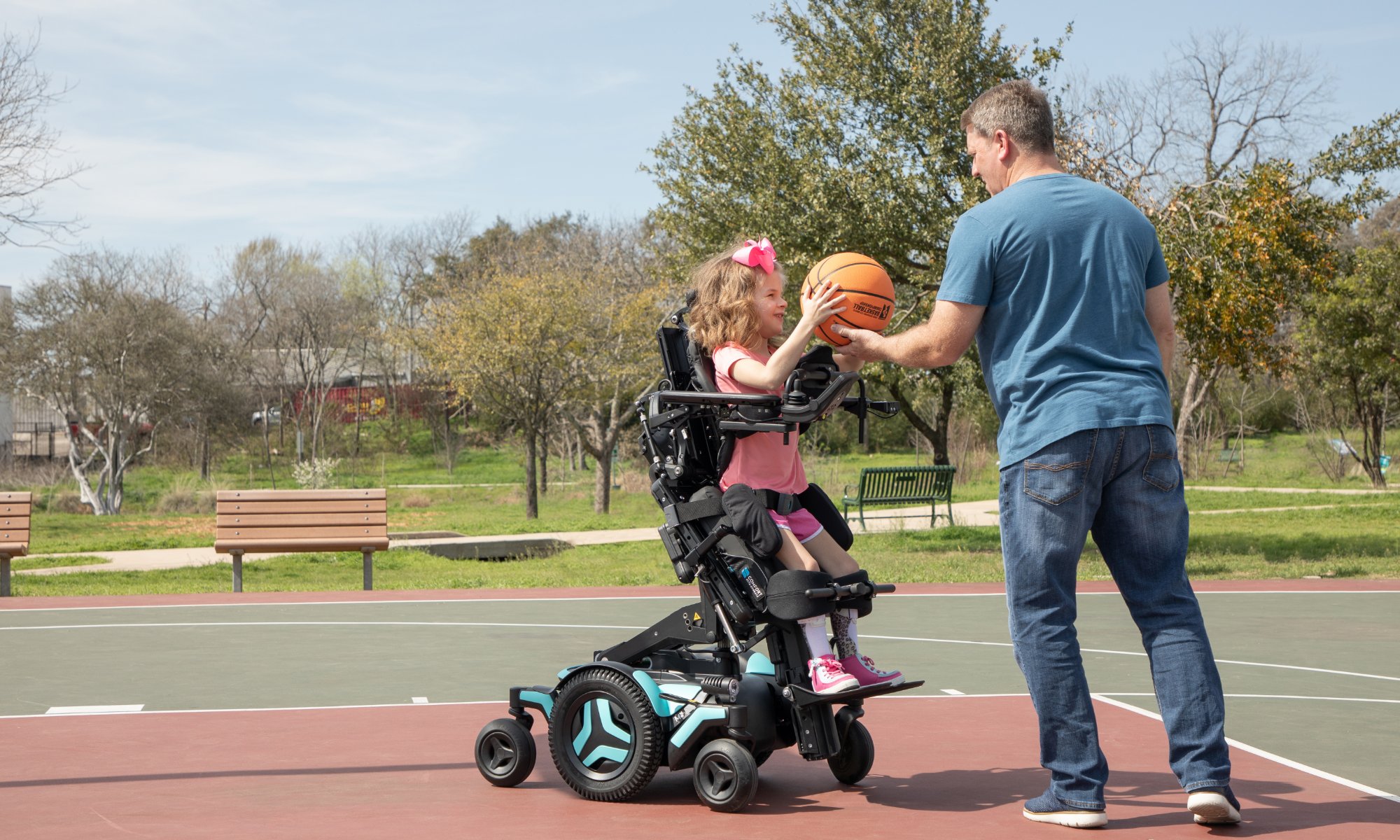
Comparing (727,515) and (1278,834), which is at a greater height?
(727,515)

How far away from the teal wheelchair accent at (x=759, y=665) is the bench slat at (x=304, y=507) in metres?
8.77

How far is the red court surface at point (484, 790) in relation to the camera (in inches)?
156

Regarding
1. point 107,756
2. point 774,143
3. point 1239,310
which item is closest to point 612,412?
point 774,143

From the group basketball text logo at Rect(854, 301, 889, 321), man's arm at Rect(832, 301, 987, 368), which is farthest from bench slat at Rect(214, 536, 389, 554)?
man's arm at Rect(832, 301, 987, 368)

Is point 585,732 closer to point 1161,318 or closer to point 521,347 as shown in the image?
point 1161,318

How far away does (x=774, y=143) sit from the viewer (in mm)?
16625

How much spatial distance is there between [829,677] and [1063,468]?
106cm

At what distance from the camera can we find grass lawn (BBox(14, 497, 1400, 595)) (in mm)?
13492

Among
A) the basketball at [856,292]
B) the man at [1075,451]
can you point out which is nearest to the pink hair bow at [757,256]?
the basketball at [856,292]

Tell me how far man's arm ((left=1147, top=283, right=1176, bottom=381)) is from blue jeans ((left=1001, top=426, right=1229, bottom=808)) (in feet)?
1.22

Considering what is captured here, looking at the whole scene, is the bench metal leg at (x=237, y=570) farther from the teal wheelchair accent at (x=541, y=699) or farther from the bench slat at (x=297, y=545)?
the teal wheelchair accent at (x=541, y=699)

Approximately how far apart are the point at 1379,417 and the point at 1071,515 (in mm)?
34274

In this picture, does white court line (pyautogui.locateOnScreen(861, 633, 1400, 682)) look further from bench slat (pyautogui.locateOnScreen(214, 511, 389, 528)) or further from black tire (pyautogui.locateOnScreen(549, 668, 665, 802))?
bench slat (pyautogui.locateOnScreen(214, 511, 389, 528))

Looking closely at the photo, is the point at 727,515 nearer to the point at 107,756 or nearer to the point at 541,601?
the point at 107,756
